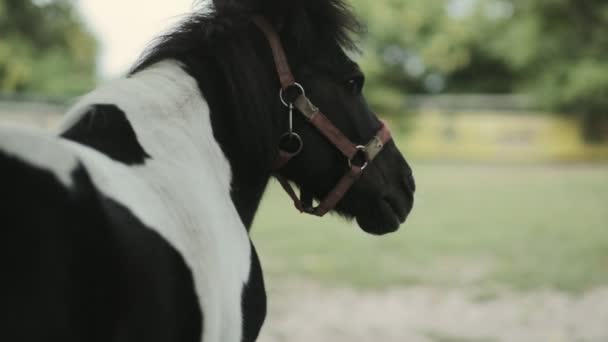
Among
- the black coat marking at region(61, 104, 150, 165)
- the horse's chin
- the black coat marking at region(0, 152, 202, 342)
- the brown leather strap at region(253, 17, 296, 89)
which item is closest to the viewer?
the black coat marking at region(0, 152, 202, 342)

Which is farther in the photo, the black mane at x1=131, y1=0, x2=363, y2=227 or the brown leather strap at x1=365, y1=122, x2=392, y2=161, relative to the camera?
the brown leather strap at x1=365, y1=122, x2=392, y2=161

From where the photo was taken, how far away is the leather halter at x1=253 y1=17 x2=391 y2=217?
191cm

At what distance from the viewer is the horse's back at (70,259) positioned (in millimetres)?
1109

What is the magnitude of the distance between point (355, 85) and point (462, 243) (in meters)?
6.47

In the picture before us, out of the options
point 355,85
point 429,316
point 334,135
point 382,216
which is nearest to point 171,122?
point 334,135

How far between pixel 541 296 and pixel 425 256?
6.07 ft

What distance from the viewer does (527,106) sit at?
74.0ft

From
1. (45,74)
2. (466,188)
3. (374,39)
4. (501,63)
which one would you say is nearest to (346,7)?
(466,188)

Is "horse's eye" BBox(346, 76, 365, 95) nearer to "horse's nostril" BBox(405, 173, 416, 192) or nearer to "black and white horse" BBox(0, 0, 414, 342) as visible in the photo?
"black and white horse" BBox(0, 0, 414, 342)

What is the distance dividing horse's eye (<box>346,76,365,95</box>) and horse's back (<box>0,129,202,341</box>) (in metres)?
0.94

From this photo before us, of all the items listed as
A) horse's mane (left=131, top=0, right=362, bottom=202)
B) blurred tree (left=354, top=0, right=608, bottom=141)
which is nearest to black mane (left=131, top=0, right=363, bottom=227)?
horse's mane (left=131, top=0, right=362, bottom=202)

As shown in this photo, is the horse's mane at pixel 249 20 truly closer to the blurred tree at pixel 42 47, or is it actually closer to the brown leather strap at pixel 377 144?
the brown leather strap at pixel 377 144

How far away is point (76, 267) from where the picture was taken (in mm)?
1180

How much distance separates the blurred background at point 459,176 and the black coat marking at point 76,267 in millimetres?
1566
